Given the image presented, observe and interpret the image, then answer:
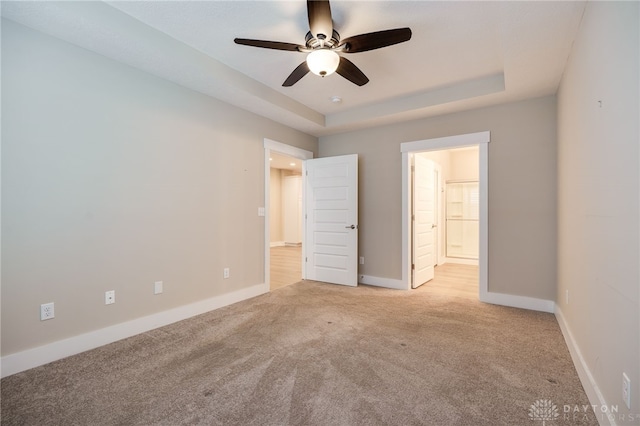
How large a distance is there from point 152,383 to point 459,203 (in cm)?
702

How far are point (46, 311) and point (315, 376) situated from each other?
2171mm

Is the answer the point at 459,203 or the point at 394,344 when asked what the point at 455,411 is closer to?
Result: the point at 394,344

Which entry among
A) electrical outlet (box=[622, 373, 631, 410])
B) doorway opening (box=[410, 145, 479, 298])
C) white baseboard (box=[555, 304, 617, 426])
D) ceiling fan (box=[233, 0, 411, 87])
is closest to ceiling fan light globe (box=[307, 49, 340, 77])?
ceiling fan (box=[233, 0, 411, 87])

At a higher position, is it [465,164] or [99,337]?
[465,164]

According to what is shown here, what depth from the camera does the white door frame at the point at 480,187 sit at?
384 cm

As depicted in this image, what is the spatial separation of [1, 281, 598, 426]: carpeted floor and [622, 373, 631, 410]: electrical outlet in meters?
0.47

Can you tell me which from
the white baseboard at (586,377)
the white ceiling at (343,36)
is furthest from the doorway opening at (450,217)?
the white baseboard at (586,377)

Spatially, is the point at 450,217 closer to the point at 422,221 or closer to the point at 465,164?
the point at 465,164

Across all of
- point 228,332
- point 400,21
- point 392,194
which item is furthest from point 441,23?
point 228,332

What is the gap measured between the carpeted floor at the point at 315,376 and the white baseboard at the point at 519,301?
0.25 m

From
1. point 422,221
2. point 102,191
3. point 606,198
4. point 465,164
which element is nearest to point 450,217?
point 465,164

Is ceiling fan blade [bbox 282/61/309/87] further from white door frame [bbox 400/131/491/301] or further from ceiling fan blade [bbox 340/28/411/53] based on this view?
white door frame [bbox 400/131/491/301]

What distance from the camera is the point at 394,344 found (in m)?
2.59

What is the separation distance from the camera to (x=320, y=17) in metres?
1.97
